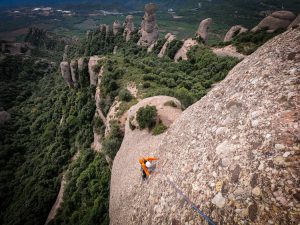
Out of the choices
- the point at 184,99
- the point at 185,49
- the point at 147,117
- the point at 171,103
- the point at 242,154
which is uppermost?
the point at 242,154

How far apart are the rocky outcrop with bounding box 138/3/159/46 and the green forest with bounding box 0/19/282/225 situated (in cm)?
1008

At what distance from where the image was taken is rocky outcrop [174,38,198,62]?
200 feet

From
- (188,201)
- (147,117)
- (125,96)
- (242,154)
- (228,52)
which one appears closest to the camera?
(242,154)

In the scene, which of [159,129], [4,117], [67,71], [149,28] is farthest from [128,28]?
[159,129]

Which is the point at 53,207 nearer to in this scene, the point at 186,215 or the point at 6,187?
the point at 6,187

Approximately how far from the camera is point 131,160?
18328 millimetres

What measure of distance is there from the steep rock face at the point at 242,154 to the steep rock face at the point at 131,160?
2454 mm

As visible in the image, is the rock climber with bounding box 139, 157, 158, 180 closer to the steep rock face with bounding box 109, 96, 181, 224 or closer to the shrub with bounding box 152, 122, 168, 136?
the steep rock face with bounding box 109, 96, 181, 224

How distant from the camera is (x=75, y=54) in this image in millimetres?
99562

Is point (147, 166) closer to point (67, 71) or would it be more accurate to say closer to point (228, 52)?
point (228, 52)

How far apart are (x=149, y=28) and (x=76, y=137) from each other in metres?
58.5

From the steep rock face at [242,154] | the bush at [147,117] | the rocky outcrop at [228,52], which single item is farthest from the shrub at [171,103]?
the rocky outcrop at [228,52]

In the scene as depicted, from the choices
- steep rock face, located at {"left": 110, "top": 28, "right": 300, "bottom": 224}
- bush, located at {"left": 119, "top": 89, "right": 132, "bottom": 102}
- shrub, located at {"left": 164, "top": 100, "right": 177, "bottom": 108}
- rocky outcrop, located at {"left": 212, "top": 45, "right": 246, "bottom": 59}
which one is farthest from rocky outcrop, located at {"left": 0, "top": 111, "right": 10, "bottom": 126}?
rocky outcrop, located at {"left": 212, "top": 45, "right": 246, "bottom": 59}

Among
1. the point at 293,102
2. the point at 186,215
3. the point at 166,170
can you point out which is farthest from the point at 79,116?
the point at 293,102
